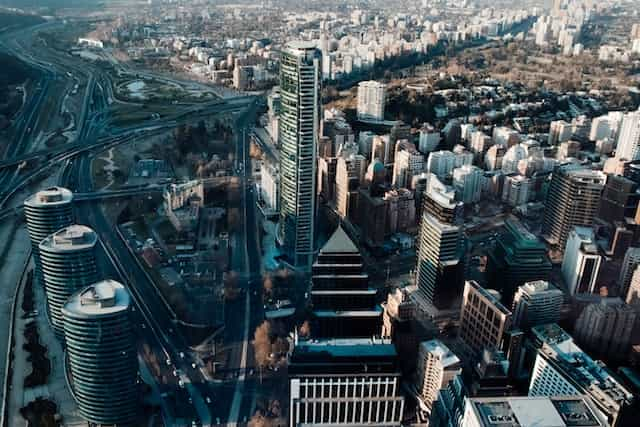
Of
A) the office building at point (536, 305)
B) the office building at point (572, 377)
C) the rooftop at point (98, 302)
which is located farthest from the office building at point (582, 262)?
the rooftop at point (98, 302)

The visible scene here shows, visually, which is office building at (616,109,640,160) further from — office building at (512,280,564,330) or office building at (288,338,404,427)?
office building at (288,338,404,427)

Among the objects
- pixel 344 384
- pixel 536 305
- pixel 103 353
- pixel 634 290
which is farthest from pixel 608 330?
pixel 103 353

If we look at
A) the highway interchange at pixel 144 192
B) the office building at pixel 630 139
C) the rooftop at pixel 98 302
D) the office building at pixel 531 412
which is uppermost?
the office building at pixel 531 412

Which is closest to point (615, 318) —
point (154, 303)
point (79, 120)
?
point (154, 303)

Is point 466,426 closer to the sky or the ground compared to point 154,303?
closer to the sky

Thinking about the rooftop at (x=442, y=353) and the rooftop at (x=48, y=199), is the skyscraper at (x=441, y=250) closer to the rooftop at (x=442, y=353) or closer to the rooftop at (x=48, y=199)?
the rooftop at (x=442, y=353)

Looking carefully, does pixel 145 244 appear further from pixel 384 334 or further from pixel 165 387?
pixel 384 334
